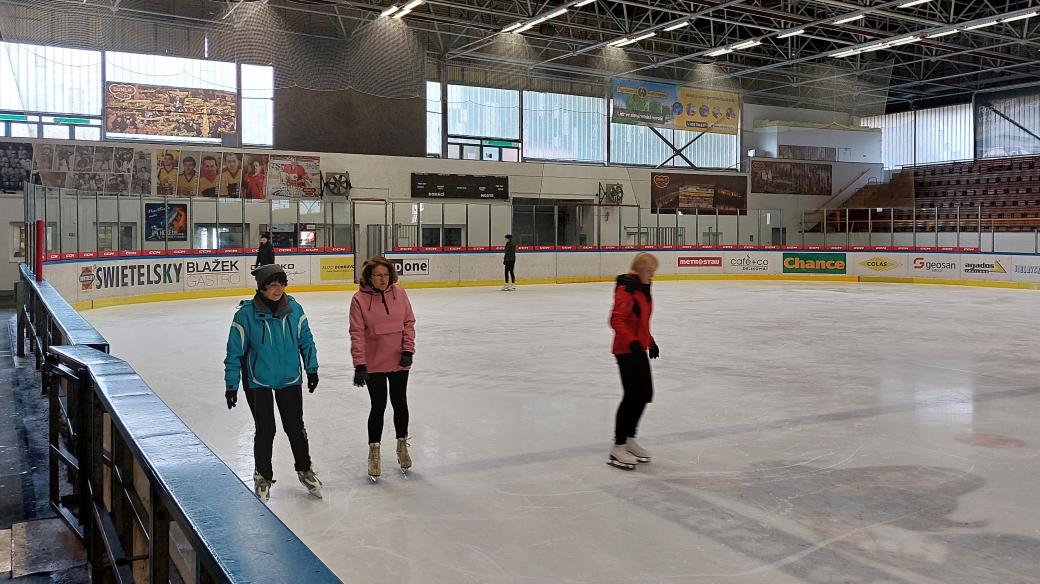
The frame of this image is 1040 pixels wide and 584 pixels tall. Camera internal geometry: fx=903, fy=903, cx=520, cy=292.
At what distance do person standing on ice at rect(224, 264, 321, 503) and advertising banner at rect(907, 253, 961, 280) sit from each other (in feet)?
91.2

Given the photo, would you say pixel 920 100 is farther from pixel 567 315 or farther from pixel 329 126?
pixel 567 315

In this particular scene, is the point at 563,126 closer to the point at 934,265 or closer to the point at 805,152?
the point at 805,152

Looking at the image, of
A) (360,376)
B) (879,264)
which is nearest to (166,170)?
(360,376)

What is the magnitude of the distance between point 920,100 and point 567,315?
34011 millimetres

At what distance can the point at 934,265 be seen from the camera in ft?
97.0

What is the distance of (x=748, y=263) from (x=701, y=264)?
1.74m

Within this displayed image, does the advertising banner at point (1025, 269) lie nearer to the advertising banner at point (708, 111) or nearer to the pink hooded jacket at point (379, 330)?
the advertising banner at point (708, 111)

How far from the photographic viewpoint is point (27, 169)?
23594 millimetres

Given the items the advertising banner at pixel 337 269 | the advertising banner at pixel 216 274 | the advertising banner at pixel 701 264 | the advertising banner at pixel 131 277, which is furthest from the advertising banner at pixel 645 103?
the advertising banner at pixel 131 277

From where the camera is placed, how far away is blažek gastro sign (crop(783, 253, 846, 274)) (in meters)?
31.7

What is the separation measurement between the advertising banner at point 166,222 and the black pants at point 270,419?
1775 centimetres

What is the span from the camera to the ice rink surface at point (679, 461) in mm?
4586

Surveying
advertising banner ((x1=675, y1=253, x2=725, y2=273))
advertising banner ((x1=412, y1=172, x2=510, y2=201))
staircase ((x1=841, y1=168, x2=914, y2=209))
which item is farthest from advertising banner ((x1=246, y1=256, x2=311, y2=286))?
staircase ((x1=841, y1=168, x2=914, y2=209))

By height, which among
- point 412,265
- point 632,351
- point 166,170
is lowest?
point 632,351
